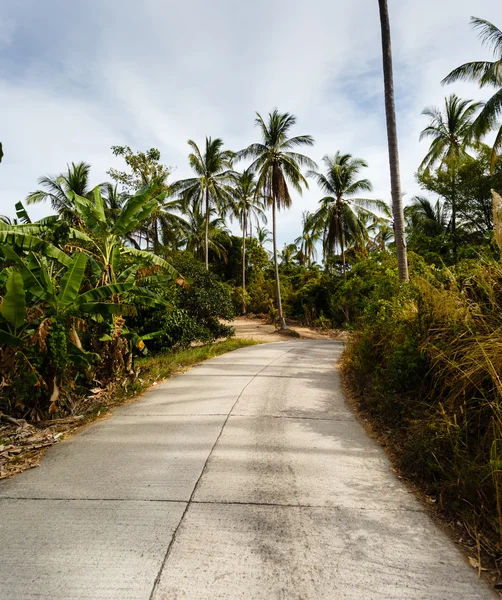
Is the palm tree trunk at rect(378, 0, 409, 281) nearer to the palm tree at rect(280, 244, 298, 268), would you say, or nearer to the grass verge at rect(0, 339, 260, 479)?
the grass verge at rect(0, 339, 260, 479)

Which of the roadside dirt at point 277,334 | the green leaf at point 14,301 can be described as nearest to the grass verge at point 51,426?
the green leaf at point 14,301

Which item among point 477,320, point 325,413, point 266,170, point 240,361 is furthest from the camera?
point 266,170

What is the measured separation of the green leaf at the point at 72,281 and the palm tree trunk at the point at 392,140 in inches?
271

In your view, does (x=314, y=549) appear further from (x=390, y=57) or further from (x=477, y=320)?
(x=390, y=57)

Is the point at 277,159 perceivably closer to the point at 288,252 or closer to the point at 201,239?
the point at 201,239

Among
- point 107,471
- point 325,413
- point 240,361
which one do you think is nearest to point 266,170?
point 240,361

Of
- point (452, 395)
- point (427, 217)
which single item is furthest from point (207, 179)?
point (452, 395)

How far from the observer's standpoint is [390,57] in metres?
9.14

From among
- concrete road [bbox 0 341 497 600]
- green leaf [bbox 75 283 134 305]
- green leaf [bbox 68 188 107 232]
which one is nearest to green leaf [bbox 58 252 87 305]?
green leaf [bbox 75 283 134 305]

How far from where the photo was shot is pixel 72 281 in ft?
16.9

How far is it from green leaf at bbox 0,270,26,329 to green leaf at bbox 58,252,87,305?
1.75 feet

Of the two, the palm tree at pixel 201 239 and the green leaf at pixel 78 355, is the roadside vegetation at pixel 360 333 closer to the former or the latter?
the green leaf at pixel 78 355

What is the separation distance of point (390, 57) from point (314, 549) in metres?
10.7

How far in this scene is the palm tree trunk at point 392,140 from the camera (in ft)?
28.8
